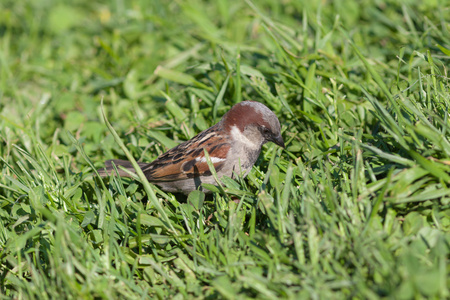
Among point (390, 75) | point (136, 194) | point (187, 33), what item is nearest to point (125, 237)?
point (136, 194)

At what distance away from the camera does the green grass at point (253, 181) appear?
2.33m

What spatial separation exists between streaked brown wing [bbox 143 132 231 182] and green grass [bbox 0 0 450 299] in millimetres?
230

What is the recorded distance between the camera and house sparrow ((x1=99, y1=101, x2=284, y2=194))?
3516mm

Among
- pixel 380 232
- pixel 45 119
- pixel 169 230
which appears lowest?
pixel 380 232

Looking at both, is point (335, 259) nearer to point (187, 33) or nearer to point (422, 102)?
point (422, 102)

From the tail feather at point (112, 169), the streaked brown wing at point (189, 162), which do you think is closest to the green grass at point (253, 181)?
the tail feather at point (112, 169)

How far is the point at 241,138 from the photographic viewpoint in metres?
3.62

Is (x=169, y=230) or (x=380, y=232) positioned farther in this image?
(x=169, y=230)

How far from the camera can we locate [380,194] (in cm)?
246

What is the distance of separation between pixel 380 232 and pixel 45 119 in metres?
3.91

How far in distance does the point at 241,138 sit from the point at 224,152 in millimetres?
185

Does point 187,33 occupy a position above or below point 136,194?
above

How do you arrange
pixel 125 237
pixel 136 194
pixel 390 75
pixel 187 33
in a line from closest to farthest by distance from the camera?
pixel 125 237 → pixel 136 194 → pixel 390 75 → pixel 187 33

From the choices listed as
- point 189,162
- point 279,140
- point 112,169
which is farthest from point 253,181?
point 112,169
